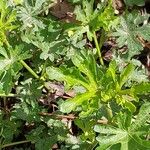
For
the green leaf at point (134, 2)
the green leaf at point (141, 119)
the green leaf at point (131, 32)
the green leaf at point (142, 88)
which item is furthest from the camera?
the green leaf at point (134, 2)

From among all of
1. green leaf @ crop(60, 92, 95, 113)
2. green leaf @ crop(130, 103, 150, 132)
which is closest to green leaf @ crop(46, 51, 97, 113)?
green leaf @ crop(60, 92, 95, 113)

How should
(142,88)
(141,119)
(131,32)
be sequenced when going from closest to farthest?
(142,88)
(141,119)
(131,32)

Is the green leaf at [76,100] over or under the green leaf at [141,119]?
over

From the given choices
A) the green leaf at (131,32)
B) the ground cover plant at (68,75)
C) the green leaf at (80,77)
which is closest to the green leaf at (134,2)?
the ground cover plant at (68,75)

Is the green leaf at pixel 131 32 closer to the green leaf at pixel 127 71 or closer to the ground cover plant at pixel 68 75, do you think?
the ground cover plant at pixel 68 75

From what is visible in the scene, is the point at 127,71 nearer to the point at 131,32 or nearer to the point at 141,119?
the point at 141,119

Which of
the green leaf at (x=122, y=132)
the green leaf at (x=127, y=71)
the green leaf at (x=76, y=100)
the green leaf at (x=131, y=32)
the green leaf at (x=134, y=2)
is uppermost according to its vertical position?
the green leaf at (x=134, y=2)

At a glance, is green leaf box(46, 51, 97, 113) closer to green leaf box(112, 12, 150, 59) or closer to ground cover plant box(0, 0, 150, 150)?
ground cover plant box(0, 0, 150, 150)

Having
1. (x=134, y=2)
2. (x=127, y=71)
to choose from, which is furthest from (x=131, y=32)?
(x=127, y=71)

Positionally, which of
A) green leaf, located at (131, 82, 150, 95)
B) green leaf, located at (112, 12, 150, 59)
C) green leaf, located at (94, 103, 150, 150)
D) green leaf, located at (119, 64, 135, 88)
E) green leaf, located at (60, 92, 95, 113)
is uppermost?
green leaf, located at (112, 12, 150, 59)
